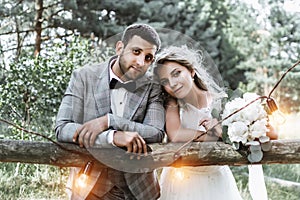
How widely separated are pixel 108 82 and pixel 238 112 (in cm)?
50

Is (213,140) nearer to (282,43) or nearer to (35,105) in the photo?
(35,105)

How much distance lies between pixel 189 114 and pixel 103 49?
2.94 metres

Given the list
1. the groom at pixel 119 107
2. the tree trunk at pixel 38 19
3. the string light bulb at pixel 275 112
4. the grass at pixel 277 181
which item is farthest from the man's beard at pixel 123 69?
the tree trunk at pixel 38 19

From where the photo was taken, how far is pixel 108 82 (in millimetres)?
1847

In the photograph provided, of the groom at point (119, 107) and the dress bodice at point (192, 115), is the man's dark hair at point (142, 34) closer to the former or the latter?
the groom at point (119, 107)

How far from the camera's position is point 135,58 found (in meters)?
1.80

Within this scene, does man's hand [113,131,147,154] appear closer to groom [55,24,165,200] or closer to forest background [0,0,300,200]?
groom [55,24,165,200]

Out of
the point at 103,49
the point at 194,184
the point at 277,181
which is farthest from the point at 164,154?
the point at 277,181

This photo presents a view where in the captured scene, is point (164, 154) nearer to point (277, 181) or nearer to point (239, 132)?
point (239, 132)

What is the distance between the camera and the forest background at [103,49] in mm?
4496

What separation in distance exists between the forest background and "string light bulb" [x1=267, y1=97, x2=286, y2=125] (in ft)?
0.20

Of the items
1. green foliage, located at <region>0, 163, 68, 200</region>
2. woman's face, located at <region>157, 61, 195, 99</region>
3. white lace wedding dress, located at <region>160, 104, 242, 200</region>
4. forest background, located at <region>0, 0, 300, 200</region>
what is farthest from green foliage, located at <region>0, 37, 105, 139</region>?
woman's face, located at <region>157, 61, 195, 99</region>

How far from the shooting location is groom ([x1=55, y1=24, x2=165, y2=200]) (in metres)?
1.77

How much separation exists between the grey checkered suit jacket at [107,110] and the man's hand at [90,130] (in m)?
0.03
